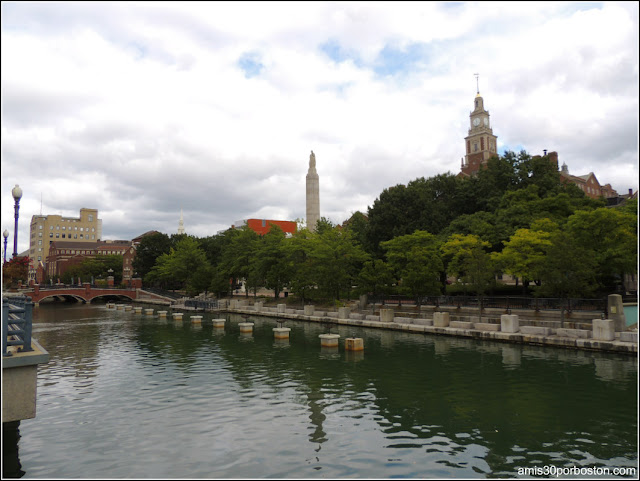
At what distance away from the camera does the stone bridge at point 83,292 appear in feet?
295

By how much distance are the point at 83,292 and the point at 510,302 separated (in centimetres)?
8631

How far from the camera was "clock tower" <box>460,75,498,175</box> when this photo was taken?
134 m

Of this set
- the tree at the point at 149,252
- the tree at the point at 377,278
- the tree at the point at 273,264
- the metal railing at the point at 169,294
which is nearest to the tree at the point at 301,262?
the tree at the point at 273,264

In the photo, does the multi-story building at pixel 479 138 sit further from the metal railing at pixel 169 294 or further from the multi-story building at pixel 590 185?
the metal railing at pixel 169 294

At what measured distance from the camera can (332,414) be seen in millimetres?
15320

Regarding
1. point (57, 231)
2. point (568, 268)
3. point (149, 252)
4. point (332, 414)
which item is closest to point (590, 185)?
point (568, 268)

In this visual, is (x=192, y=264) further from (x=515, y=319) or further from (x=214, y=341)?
(x=515, y=319)

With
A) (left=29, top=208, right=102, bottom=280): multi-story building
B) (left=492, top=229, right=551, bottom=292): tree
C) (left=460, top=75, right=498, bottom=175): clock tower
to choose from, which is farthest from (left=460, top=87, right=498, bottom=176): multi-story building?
(left=29, top=208, right=102, bottom=280): multi-story building

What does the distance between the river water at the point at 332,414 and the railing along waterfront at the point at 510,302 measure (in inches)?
369

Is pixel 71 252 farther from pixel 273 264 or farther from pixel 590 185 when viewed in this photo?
pixel 590 185

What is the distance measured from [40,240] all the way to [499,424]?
699ft

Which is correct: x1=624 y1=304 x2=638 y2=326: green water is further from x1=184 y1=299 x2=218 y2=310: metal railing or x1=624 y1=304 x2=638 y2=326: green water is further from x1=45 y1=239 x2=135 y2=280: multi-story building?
x1=45 y1=239 x2=135 y2=280: multi-story building

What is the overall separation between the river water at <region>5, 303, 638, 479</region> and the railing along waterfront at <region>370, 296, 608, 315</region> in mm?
9378

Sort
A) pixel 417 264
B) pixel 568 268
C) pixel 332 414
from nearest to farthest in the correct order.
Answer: pixel 332 414, pixel 568 268, pixel 417 264
